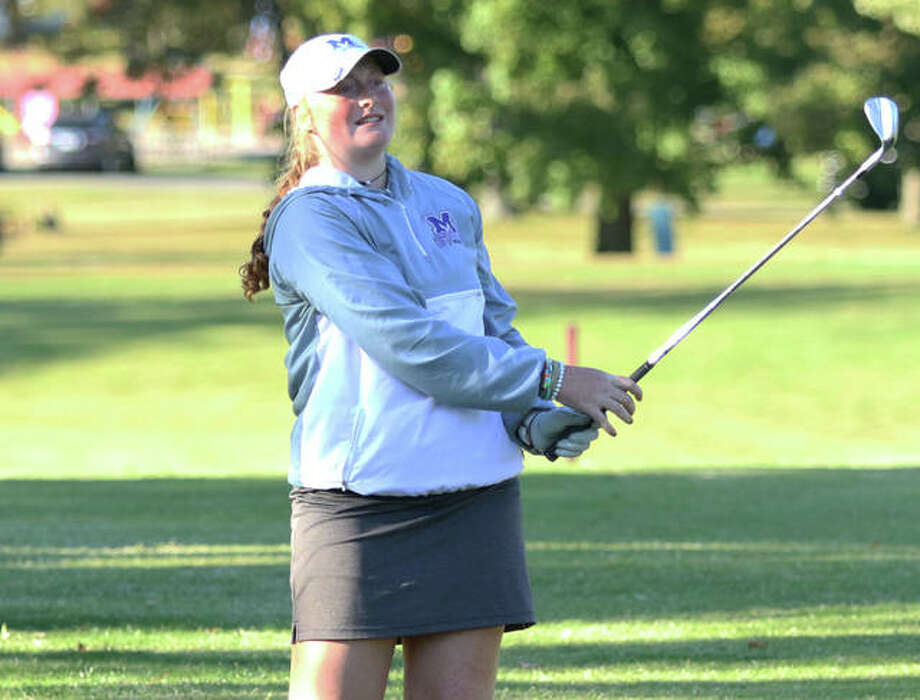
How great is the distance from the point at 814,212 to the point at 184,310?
25.9m

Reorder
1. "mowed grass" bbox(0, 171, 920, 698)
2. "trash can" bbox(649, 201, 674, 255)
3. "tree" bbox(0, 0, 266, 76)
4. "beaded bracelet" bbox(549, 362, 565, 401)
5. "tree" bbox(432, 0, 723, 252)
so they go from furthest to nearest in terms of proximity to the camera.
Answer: "tree" bbox(0, 0, 266, 76) → "trash can" bbox(649, 201, 674, 255) → "tree" bbox(432, 0, 723, 252) → "mowed grass" bbox(0, 171, 920, 698) → "beaded bracelet" bbox(549, 362, 565, 401)

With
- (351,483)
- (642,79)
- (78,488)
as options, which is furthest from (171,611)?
(642,79)

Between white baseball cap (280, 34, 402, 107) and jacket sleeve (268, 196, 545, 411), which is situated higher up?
white baseball cap (280, 34, 402, 107)

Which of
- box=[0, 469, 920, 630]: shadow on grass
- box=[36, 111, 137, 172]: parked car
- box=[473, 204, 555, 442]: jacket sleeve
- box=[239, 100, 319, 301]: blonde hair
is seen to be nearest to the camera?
box=[239, 100, 319, 301]: blonde hair

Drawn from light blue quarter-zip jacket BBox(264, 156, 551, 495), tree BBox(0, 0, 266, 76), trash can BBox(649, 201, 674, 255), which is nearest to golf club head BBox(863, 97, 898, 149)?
light blue quarter-zip jacket BBox(264, 156, 551, 495)

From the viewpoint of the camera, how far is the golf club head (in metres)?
4.05

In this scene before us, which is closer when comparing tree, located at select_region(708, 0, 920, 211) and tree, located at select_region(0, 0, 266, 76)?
tree, located at select_region(708, 0, 920, 211)

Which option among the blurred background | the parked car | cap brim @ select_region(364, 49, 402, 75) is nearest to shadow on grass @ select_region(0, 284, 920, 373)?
the blurred background

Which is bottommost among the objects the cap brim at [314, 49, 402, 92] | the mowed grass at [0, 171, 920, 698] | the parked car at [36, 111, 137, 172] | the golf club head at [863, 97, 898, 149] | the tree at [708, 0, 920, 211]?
the parked car at [36, 111, 137, 172]

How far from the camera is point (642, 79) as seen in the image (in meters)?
38.4

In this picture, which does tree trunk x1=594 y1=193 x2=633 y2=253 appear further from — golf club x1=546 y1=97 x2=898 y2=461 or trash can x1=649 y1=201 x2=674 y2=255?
golf club x1=546 y1=97 x2=898 y2=461

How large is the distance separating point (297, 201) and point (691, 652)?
367 cm

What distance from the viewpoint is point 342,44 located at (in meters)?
3.77

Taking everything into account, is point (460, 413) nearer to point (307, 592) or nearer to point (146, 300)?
point (307, 592)
